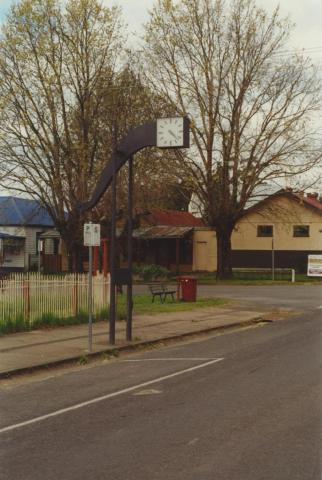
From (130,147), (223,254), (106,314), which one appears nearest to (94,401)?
(130,147)

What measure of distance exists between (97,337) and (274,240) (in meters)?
37.0

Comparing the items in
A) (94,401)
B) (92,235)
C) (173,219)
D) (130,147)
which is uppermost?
(173,219)

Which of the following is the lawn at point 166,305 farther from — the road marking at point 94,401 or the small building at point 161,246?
the small building at point 161,246

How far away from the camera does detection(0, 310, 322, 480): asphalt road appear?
6012 millimetres

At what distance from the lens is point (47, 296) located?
1753 centimetres

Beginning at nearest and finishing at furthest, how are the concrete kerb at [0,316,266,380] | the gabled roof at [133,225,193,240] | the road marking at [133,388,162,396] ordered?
the road marking at [133,388,162,396] < the concrete kerb at [0,316,266,380] < the gabled roof at [133,225,193,240]

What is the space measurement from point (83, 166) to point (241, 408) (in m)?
24.9

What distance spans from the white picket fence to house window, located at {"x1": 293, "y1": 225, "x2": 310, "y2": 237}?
33.0 metres

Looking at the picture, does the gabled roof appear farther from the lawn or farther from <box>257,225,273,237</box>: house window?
the lawn

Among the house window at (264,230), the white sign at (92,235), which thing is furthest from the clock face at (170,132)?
the house window at (264,230)

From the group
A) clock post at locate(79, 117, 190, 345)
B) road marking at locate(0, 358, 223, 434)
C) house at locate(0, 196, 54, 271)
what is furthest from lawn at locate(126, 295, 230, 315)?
house at locate(0, 196, 54, 271)

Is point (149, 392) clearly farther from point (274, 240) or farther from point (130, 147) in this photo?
point (274, 240)

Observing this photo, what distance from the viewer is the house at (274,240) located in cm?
5000

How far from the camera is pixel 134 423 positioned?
7.74m
